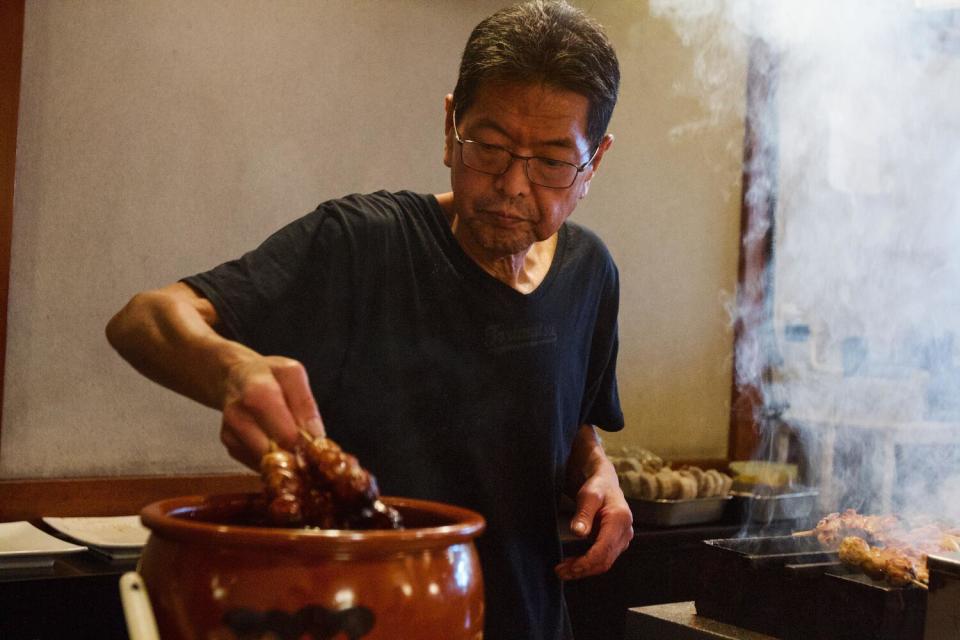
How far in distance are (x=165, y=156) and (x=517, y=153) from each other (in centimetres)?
198

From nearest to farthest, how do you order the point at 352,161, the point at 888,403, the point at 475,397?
1. the point at 475,397
2. the point at 352,161
3. the point at 888,403

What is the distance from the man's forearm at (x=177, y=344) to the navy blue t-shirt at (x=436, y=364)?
0.19 metres

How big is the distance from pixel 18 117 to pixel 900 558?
8.49 feet

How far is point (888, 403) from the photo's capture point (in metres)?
4.48

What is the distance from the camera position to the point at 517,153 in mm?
1566

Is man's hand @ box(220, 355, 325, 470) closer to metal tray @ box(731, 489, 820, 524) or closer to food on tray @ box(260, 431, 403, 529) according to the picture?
food on tray @ box(260, 431, 403, 529)

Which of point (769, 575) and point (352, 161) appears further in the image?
point (352, 161)

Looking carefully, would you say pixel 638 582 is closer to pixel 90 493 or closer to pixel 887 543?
pixel 887 543

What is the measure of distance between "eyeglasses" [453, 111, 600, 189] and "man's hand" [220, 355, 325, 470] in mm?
648

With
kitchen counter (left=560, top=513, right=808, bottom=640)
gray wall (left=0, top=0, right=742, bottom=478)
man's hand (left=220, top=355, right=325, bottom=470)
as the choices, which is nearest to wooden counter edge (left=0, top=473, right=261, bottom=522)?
gray wall (left=0, top=0, right=742, bottom=478)

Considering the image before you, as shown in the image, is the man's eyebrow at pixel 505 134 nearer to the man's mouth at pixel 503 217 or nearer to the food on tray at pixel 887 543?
the man's mouth at pixel 503 217

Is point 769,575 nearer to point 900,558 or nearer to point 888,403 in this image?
point 900,558

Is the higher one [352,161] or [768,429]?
[352,161]

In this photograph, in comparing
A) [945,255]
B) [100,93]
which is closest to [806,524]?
[945,255]
